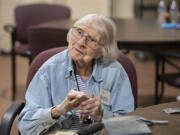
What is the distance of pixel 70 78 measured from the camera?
181 centimetres

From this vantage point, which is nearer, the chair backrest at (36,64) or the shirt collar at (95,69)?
the shirt collar at (95,69)

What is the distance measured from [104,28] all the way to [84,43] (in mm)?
125

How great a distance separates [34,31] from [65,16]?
153cm

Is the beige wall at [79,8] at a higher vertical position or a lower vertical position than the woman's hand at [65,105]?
lower

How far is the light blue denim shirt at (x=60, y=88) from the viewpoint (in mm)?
1718

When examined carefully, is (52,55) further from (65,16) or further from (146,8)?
(146,8)

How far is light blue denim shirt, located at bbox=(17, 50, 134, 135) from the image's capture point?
1718 mm

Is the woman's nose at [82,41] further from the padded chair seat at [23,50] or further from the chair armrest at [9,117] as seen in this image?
the padded chair seat at [23,50]

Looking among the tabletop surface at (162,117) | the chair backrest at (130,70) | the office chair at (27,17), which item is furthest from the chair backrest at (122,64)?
the office chair at (27,17)

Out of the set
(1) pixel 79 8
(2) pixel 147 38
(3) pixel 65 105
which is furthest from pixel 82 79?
(1) pixel 79 8

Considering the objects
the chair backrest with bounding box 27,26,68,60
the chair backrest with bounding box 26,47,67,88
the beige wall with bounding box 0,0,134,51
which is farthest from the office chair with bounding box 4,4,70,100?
the chair backrest with bounding box 26,47,67,88

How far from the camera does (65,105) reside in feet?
5.23

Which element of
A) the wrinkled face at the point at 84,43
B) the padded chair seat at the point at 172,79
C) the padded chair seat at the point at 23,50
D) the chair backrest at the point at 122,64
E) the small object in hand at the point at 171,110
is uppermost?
the wrinkled face at the point at 84,43

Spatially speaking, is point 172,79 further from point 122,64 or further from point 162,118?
point 162,118
